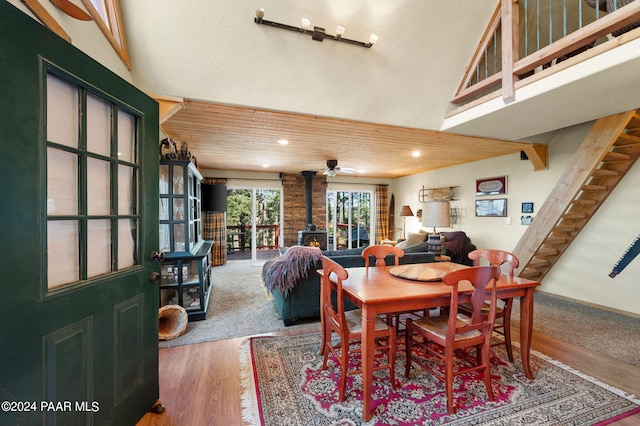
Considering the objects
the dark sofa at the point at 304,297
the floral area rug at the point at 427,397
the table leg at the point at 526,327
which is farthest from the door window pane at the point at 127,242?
the table leg at the point at 526,327

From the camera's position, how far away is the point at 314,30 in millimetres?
2398

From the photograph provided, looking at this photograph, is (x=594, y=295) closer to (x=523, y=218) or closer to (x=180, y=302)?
(x=523, y=218)

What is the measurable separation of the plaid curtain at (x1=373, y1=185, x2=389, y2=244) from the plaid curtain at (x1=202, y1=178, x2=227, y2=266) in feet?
14.2

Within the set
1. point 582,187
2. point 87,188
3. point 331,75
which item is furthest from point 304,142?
point 582,187

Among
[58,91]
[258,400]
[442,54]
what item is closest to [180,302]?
[258,400]

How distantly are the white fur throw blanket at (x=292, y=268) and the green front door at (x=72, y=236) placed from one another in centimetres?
137

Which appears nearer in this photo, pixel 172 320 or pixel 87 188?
pixel 87 188

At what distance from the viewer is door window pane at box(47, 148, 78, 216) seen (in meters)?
1.12

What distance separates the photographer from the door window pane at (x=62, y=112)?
1.11 m

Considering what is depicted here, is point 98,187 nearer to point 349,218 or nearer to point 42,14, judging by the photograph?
point 42,14

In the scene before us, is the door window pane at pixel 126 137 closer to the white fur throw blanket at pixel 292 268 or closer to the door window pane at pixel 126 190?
the door window pane at pixel 126 190

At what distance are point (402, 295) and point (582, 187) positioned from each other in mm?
3002

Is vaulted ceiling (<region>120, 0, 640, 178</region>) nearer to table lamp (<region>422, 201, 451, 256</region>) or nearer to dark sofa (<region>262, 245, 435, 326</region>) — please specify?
table lamp (<region>422, 201, 451, 256</region>)

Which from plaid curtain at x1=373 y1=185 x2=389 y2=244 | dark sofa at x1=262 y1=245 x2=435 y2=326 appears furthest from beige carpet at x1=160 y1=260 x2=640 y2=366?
plaid curtain at x1=373 y1=185 x2=389 y2=244
